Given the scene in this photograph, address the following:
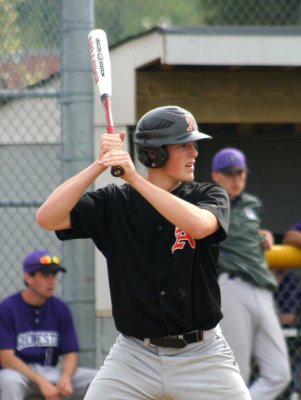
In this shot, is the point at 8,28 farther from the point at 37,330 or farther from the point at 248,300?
the point at 248,300

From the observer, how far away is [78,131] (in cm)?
526

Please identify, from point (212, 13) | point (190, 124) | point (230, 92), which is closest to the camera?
point (190, 124)

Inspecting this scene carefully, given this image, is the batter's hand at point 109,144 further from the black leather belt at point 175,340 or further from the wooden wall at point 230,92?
the wooden wall at point 230,92

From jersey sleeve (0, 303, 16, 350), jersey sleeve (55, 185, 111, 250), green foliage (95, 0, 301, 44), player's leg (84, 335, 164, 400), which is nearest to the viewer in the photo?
player's leg (84, 335, 164, 400)

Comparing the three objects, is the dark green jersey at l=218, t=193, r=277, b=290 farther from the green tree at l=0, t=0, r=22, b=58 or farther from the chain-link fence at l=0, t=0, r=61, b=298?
the green tree at l=0, t=0, r=22, b=58

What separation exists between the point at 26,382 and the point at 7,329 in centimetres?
34

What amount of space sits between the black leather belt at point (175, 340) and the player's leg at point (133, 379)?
37 mm

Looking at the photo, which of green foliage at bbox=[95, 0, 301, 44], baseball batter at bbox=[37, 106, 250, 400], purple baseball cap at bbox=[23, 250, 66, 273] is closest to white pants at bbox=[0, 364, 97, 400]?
purple baseball cap at bbox=[23, 250, 66, 273]

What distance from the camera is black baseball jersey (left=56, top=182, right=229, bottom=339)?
12.5 feet

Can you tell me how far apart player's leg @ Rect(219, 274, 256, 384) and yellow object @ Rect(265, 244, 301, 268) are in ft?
1.41

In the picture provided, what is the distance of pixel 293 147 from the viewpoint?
28.6 feet

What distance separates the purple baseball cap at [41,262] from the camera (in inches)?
230

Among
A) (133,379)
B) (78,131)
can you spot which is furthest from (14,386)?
(133,379)

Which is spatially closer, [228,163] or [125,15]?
[228,163]
